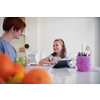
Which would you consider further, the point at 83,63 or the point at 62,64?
the point at 62,64

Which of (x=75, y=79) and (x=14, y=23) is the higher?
(x=14, y=23)

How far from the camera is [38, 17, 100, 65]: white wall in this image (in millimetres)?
3465

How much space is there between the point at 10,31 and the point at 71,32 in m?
2.71

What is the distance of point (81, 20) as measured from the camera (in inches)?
141

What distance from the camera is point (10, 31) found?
1004 millimetres

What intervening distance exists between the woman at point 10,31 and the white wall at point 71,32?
2388 mm

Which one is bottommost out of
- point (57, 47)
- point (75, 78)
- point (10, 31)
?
point (75, 78)

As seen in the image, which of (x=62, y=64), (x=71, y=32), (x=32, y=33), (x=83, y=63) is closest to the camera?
(x=83, y=63)

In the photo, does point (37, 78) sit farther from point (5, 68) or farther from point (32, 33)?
point (32, 33)

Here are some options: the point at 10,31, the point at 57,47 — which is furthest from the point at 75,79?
the point at 57,47

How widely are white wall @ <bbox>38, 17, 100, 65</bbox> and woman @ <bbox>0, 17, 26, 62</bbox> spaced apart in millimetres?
2388
